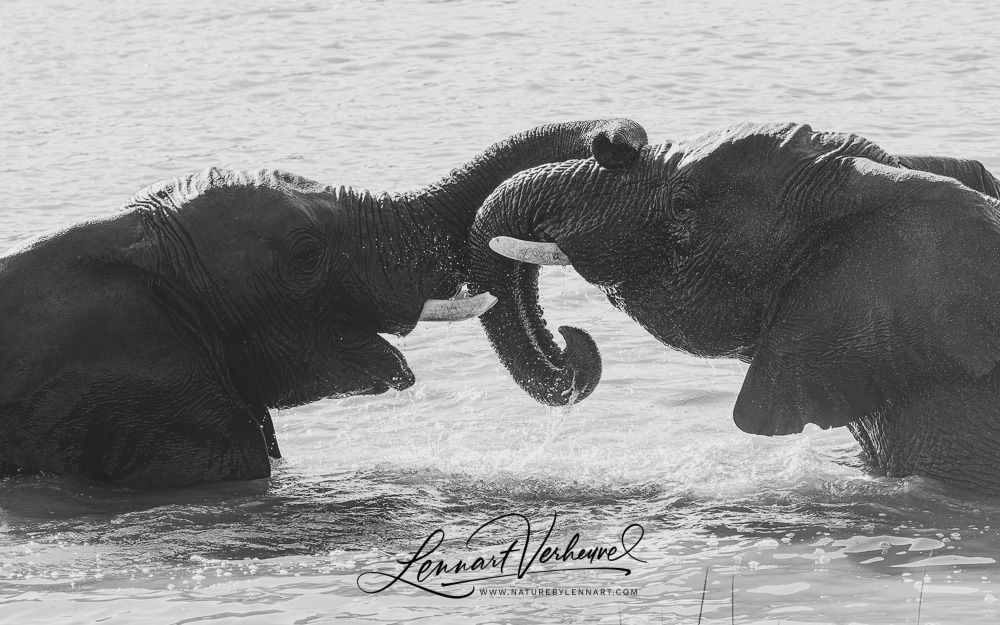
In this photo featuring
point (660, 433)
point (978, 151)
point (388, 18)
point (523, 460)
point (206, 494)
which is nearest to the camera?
point (206, 494)

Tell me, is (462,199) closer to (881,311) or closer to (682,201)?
(682,201)

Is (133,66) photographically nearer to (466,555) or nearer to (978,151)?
(978,151)

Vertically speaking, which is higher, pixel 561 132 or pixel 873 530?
pixel 561 132

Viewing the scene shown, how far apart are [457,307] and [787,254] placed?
6.45ft

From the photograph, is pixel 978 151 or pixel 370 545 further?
pixel 978 151

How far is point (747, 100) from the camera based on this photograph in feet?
74.1

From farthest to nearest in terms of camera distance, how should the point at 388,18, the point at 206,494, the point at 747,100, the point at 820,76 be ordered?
the point at 388,18 < the point at 820,76 < the point at 747,100 < the point at 206,494

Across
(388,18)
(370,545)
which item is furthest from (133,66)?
(370,545)

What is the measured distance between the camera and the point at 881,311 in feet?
25.5

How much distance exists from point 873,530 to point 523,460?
2563 mm

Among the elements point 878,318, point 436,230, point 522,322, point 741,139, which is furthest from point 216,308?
point 878,318

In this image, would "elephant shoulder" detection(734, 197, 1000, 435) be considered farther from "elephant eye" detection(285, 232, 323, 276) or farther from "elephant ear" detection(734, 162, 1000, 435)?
"elephant eye" detection(285, 232, 323, 276)

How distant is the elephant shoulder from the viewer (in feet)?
24.5

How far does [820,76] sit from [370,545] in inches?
676
